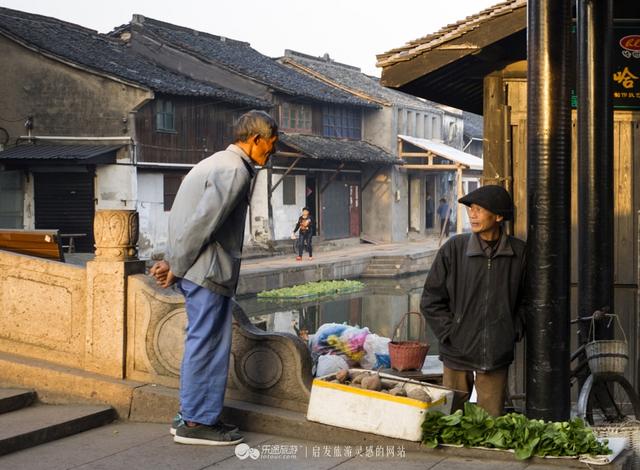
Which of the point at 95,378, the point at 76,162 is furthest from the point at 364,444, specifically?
the point at 76,162

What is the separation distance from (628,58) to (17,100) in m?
21.5

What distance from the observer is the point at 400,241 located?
132ft

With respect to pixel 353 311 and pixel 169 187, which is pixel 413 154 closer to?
pixel 169 187

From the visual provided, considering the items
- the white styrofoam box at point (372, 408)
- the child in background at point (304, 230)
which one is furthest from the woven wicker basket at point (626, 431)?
the child in background at point (304, 230)

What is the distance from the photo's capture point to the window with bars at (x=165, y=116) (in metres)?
26.8

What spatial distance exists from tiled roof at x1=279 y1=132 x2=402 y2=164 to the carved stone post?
25.5m

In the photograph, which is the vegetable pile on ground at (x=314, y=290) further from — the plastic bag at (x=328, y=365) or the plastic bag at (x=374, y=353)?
the plastic bag at (x=328, y=365)

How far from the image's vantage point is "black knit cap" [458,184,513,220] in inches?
201

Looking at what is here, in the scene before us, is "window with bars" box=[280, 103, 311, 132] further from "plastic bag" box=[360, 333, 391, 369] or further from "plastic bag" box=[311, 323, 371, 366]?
"plastic bag" box=[360, 333, 391, 369]

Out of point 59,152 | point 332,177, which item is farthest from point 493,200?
point 332,177

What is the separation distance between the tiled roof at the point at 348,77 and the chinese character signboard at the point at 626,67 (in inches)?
1177

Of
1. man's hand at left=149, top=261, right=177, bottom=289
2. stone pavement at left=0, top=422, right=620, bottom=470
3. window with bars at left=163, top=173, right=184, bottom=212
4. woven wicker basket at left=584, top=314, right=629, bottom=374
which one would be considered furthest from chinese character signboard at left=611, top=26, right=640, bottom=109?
window with bars at left=163, top=173, right=184, bottom=212

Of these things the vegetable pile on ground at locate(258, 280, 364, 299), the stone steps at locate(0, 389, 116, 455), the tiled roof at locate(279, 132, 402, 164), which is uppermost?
the tiled roof at locate(279, 132, 402, 164)

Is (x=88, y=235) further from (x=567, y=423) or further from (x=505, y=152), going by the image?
(x=567, y=423)
